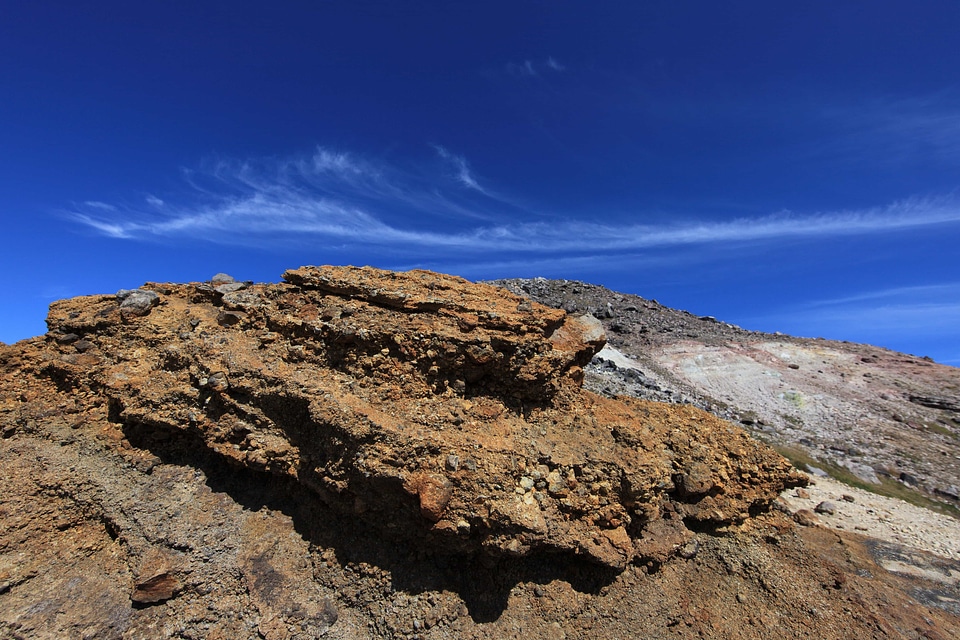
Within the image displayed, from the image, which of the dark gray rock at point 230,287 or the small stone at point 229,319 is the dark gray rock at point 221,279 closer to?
the dark gray rock at point 230,287

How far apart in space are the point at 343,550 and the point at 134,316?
6068 mm

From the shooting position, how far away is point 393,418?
6598 millimetres

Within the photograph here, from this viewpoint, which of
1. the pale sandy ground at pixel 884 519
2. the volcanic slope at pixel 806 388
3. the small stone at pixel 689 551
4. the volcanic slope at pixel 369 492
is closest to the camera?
the volcanic slope at pixel 369 492

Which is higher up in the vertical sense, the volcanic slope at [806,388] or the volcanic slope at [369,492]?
the volcanic slope at [806,388]

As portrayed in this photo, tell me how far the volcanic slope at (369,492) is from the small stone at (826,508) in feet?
18.0

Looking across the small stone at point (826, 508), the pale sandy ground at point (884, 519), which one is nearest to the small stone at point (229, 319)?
the pale sandy ground at point (884, 519)

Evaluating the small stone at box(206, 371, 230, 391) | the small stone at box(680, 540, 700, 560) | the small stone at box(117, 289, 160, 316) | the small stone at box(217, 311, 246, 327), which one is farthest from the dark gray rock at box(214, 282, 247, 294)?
the small stone at box(680, 540, 700, 560)

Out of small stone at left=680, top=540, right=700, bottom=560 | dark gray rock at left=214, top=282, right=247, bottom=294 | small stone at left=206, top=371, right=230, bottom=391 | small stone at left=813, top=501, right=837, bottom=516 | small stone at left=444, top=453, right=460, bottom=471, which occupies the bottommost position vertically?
small stone at left=680, top=540, right=700, bottom=560

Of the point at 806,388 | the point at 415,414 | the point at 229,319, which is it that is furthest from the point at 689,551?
the point at 806,388

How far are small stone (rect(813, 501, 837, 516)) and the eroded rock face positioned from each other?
748 centimetres

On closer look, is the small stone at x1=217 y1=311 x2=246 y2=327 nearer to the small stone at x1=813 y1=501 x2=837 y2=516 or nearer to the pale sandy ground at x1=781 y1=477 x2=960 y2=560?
the pale sandy ground at x1=781 y1=477 x2=960 y2=560

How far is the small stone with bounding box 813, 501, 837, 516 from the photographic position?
1405cm

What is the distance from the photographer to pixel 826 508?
557 inches

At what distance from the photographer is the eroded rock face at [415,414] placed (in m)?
6.18
